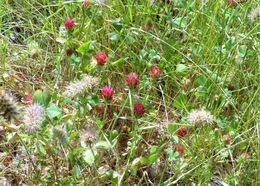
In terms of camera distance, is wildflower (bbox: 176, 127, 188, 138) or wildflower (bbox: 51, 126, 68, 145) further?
wildflower (bbox: 176, 127, 188, 138)

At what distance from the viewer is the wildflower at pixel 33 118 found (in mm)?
1409

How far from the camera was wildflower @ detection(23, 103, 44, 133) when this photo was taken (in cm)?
141

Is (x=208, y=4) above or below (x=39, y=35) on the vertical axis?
above

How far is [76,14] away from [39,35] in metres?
→ 0.19

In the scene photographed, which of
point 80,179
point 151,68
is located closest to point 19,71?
point 151,68

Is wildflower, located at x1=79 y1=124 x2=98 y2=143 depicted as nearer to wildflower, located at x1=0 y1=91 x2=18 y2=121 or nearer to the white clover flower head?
the white clover flower head

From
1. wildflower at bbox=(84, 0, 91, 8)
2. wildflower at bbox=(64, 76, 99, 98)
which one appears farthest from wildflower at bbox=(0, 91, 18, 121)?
wildflower at bbox=(84, 0, 91, 8)

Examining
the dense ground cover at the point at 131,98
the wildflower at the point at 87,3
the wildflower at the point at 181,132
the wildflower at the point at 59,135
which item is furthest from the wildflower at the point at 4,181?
the wildflower at the point at 87,3

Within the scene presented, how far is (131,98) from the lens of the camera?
1.55 meters

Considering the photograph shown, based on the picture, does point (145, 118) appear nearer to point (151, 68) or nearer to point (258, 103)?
point (151, 68)

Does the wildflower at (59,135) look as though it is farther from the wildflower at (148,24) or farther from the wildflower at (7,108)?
the wildflower at (148,24)

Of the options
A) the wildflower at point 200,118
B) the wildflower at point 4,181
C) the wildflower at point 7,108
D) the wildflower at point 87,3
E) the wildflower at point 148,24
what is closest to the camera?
the wildflower at point 7,108

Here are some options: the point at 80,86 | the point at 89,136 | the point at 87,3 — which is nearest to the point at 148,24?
the point at 87,3

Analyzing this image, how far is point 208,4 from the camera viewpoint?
7.59ft
